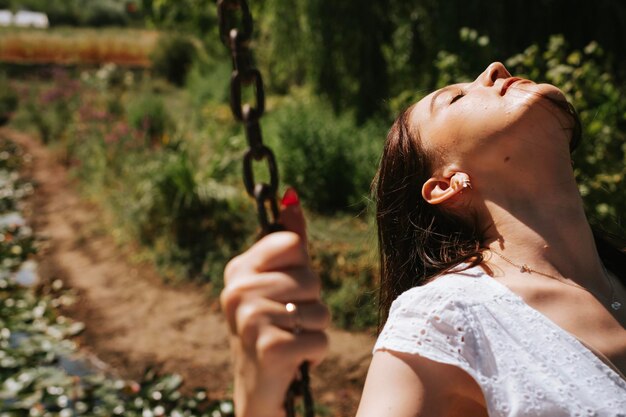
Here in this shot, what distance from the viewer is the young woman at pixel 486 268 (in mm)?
1179

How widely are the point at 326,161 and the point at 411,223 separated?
5179mm

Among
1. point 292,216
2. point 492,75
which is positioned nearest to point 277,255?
point 292,216

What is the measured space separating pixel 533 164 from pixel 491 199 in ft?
0.38

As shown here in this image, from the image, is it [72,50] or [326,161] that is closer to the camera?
[326,161]

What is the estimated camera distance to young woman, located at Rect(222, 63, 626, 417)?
1179 mm

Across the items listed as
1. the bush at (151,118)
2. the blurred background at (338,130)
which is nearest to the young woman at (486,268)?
the blurred background at (338,130)

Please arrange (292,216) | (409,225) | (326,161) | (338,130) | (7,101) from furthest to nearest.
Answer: (7,101), (338,130), (326,161), (409,225), (292,216)

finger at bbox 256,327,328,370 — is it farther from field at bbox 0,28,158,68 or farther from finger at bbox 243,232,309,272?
field at bbox 0,28,158,68

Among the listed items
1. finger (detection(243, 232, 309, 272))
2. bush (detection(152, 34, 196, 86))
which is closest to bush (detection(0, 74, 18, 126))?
bush (detection(152, 34, 196, 86))

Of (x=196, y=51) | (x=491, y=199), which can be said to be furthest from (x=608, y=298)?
(x=196, y=51)

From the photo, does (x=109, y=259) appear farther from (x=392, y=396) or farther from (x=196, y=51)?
(x=196, y=51)

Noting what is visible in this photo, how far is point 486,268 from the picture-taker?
1.44 m

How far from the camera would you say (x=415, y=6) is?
6.50 meters

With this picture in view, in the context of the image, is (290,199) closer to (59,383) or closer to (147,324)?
(59,383)
